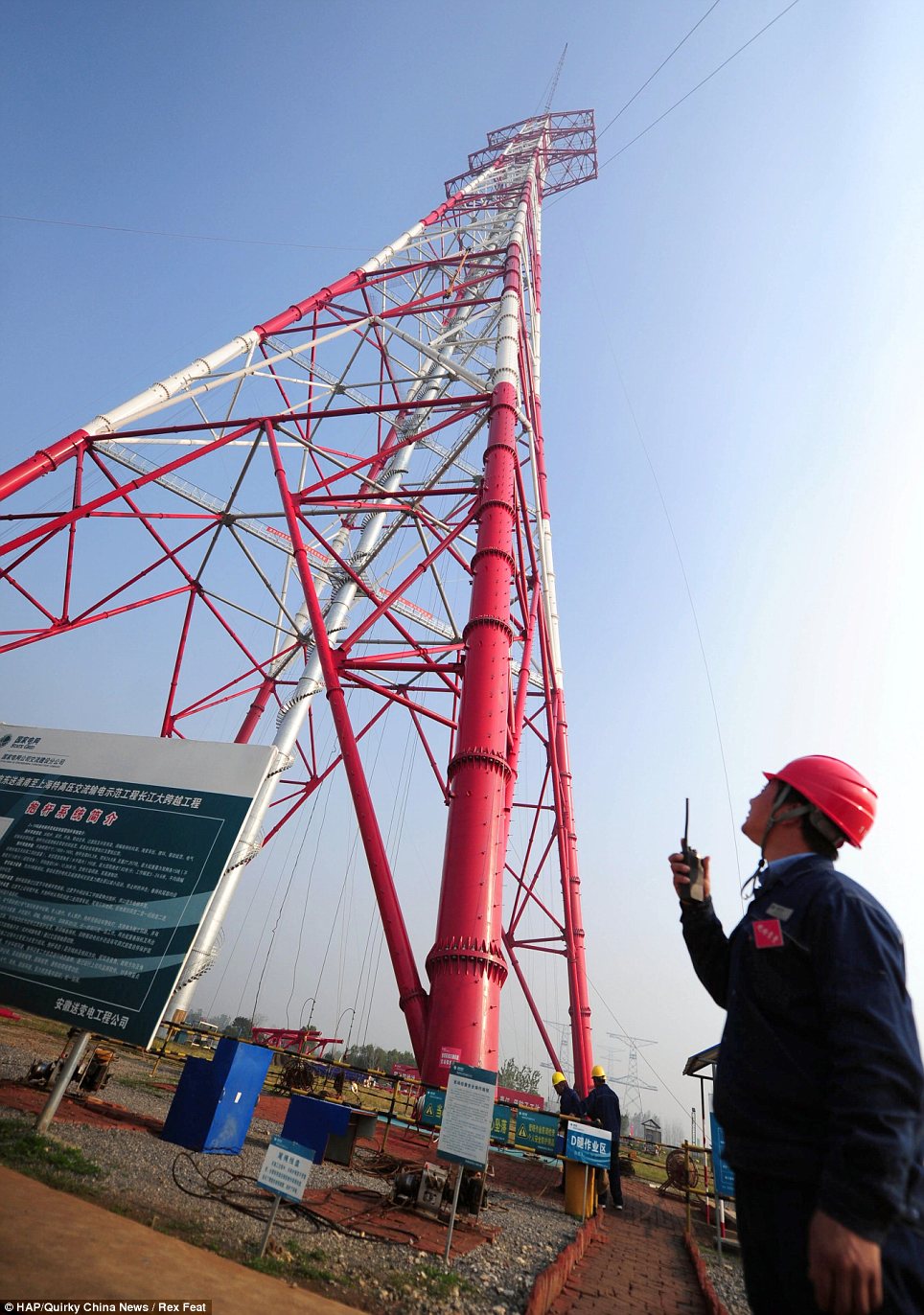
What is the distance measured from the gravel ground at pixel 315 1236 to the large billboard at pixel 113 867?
930 mm

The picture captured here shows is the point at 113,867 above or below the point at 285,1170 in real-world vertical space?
above

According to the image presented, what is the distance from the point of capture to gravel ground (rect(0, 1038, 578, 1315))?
9.65 feet

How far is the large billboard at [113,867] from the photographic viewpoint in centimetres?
405

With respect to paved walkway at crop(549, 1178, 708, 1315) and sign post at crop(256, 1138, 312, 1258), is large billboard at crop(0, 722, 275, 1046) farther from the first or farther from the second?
paved walkway at crop(549, 1178, 708, 1315)

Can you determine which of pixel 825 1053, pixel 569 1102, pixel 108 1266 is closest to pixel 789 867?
pixel 825 1053

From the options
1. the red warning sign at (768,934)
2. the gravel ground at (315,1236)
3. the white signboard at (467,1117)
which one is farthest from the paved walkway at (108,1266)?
the red warning sign at (768,934)

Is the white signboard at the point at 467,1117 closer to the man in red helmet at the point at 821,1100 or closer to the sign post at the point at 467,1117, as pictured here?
the sign post at the point at 467,1117

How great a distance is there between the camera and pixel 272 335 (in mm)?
10578

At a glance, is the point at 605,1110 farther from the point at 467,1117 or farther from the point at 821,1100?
the point at 821,1100

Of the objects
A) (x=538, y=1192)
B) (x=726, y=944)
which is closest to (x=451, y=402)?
(x=726, y=944)

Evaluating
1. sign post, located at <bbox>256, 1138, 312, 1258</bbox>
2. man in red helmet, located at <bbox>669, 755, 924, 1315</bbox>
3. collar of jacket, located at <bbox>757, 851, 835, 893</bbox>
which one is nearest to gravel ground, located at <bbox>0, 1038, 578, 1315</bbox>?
sign post, located at <bbox>256, 1138, 312, 1258</bbox>

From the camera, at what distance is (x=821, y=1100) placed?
4.33 feet

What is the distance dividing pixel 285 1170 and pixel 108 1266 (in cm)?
108

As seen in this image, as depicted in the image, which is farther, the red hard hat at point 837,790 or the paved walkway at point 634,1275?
the paved walkway at point 634,1275
